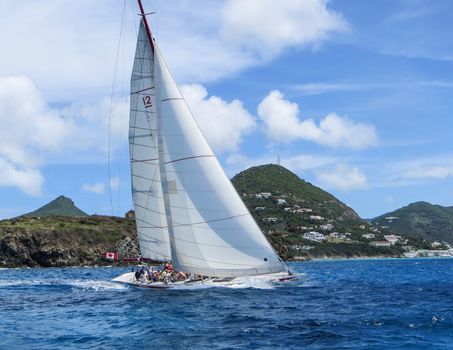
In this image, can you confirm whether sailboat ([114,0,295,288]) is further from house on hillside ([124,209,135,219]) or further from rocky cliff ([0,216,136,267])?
house on hillside ([124,209,135,219])

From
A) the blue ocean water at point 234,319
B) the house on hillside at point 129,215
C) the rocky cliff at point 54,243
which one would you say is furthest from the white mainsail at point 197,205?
the house on hillside at point 129,215

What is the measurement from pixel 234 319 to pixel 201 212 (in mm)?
12434

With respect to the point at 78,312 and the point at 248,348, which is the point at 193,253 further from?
the point at 248,348

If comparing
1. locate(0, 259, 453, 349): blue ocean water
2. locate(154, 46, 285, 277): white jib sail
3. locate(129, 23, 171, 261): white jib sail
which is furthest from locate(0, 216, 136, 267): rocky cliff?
locate(154, 46, 285, 277): white jib sail

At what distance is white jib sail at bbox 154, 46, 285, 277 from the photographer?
40156mm

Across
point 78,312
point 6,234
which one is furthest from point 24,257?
point 78,312

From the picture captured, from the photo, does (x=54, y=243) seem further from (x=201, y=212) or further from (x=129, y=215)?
(x=201, y=212)

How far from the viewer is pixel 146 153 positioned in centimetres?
4619

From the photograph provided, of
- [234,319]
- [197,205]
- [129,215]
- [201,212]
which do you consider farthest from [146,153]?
[129,215]

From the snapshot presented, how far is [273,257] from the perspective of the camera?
41.5m

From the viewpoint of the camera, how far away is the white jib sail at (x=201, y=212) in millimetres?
40156

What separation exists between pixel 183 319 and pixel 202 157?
46.8 ft

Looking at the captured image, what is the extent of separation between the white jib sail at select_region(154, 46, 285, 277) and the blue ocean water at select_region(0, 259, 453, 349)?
2.07 m

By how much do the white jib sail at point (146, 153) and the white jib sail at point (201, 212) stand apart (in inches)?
171
